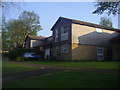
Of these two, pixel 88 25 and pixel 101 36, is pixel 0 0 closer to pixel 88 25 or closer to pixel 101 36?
pixel 88 25

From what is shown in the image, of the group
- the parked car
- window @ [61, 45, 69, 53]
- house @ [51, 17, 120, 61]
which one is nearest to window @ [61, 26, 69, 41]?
house @ [51, 17, 120, 61]

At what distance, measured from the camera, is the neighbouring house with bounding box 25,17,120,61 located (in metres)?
25.9

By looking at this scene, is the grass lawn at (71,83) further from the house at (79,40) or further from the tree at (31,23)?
the tree at (31,23)

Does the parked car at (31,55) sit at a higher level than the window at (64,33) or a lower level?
lower

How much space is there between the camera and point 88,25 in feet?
91.0

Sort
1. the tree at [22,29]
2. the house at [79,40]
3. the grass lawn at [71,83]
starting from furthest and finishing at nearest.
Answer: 1. the tree at [22,29]
2. the house at [79,40]
3. the grass lawn at [71,83]

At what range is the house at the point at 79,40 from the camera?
2605 centimetres

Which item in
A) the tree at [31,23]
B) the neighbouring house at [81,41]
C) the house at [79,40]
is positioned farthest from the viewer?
the tree at [31,23]

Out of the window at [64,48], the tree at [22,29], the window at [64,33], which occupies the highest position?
the tree at [22,29]

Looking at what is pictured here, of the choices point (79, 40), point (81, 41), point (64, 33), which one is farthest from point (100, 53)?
point (64, 33)

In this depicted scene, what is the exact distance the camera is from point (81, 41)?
2689cm

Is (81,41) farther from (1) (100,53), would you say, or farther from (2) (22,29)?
(2) (22,29)

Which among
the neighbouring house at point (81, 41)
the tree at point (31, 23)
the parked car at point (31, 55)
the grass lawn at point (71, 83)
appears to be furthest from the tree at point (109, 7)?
the tree at point (31, 23)

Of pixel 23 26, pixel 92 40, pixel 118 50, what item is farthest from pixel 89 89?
pixel 23 26
